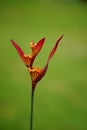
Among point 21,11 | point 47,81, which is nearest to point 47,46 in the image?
point 47,81

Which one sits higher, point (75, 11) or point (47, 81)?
point (75, 11)

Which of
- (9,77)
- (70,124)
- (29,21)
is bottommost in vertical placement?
(70,124)

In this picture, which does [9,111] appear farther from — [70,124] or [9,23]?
[9,23]

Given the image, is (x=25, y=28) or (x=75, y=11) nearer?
(x=25, y=28)

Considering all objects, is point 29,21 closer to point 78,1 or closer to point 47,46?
point 47,46

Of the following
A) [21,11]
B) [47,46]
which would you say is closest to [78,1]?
[21,11]

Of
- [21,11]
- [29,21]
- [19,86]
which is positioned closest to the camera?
[19,86]

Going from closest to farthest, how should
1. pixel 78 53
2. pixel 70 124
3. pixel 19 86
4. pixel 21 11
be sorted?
pixel 70 124 → pixel 19 86 → pixel 78 53 → pixel 21 11
